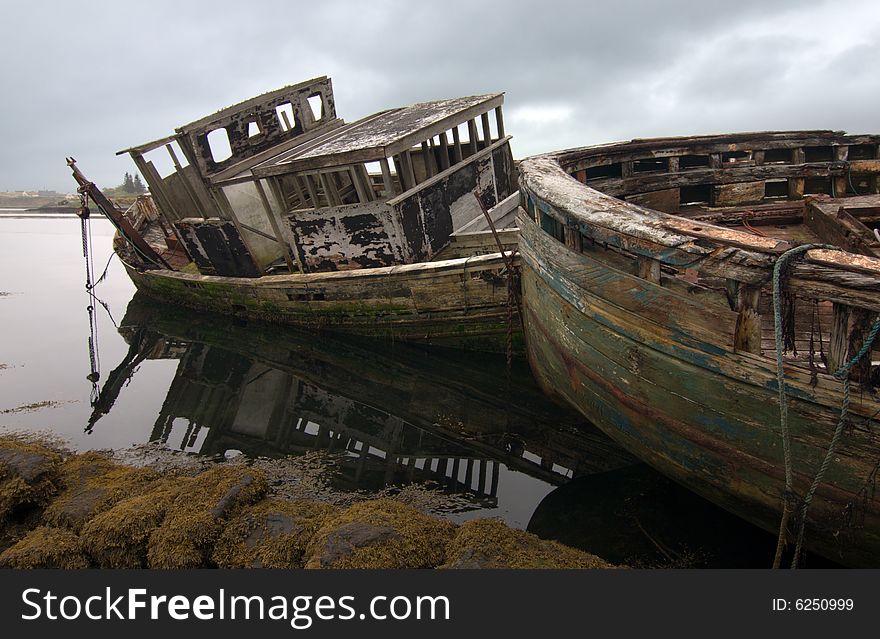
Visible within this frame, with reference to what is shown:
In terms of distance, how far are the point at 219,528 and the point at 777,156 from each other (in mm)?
8324

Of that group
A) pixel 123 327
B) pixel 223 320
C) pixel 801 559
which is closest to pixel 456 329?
pixel 801 559

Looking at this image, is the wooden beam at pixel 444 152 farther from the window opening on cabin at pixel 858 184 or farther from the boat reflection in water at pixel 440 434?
the window opening on cabin at pixel 858 184

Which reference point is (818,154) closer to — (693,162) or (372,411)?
(693,162)

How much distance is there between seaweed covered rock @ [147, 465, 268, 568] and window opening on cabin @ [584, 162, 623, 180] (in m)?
6.07

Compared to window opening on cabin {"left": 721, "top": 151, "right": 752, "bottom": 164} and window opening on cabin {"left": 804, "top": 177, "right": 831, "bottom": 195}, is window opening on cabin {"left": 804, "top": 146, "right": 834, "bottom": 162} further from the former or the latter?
window opening on cabin {"left": 721, "top": 151, "right": 752, "bottom": 164}

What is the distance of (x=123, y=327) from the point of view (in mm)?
12859

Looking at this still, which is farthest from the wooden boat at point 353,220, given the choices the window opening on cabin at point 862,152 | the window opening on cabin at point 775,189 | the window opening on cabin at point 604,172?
the window opening on cabin at point 862,152

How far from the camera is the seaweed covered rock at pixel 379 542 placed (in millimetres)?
3439

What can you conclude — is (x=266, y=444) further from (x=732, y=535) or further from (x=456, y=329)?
(x=732, y=535)

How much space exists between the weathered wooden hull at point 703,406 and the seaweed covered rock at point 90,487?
430 cm

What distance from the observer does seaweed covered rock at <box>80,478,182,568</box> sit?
13.6ft

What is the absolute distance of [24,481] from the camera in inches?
191

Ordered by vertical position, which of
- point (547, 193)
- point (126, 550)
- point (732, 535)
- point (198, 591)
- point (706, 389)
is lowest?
point (732, 535)

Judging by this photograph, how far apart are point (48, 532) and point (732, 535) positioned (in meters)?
5.47
